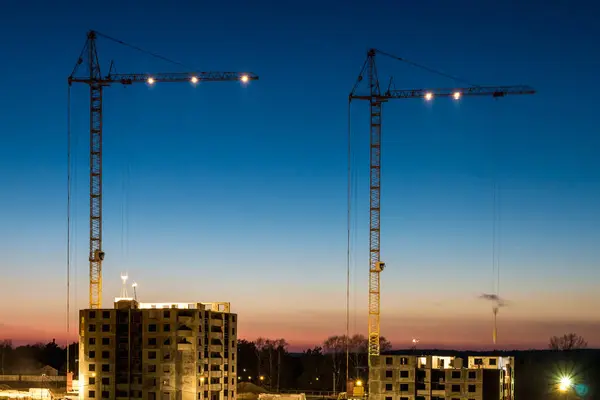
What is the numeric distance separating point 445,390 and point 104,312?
42753 millimetres

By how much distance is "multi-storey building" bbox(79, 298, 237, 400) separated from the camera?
11325cm

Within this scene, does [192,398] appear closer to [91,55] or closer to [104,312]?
[104,312]

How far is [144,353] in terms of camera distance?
114 meters

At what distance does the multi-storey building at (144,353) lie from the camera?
11325 cm

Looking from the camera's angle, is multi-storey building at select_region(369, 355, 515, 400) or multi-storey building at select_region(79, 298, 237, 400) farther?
multi-storey building at select_region(79, 298, 237, 400)

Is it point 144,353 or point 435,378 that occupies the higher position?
point 144,353

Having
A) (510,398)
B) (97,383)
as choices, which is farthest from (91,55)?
(510,398)

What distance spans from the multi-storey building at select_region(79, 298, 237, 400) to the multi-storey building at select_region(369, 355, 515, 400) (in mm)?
22628

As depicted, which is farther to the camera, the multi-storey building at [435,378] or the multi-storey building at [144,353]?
the multi-storey building at [144,353]

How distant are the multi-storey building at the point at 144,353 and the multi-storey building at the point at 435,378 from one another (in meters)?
22.6

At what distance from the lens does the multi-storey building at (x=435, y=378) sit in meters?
104

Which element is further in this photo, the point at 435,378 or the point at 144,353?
the point at 144,353

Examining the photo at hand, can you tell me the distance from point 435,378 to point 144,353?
116 ft

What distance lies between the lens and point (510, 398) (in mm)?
109188
